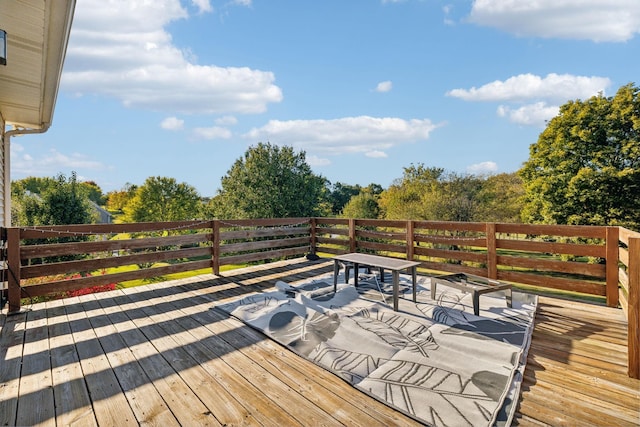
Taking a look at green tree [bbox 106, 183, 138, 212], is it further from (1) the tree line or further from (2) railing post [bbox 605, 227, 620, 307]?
(2) railing post [bbox 605, 227, 620, 307]

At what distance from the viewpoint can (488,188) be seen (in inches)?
778

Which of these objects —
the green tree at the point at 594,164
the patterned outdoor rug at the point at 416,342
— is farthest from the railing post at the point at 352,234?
the green tree at the point at 594,164

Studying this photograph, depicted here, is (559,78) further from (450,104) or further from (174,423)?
(174,423)

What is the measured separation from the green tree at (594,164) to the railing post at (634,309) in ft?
42.4

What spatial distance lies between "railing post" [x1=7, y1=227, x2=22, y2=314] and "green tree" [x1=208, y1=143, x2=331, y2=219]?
514 inches

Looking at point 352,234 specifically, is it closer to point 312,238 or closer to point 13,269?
point 312,238

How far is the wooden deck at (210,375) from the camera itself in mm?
1902

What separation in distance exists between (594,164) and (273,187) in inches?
571

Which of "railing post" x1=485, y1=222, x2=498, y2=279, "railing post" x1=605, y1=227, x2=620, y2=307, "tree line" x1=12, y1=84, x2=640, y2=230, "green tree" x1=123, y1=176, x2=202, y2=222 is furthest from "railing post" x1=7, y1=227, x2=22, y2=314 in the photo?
"green tree" x1=123, y1=176, x2=202, y2=222

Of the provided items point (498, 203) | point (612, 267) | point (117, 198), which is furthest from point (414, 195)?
point (117, 198)

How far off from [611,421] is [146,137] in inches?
1071

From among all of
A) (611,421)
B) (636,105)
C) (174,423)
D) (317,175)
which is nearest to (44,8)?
(174,423)

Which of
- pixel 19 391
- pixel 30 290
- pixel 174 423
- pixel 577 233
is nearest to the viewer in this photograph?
pixel 174 423

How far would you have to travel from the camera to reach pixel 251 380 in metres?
2.29
